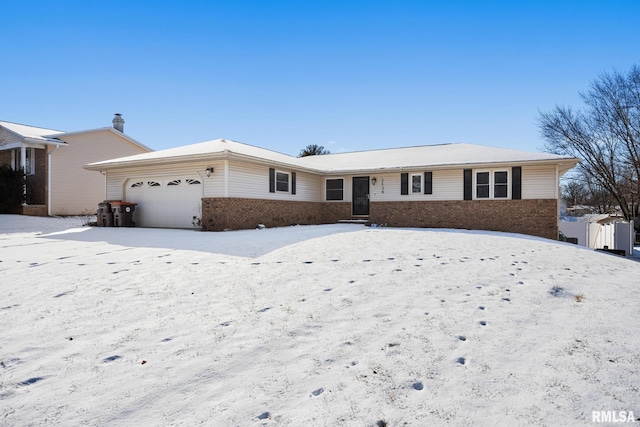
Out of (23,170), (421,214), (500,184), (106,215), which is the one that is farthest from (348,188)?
(23,170)

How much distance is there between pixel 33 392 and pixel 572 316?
16.0ft

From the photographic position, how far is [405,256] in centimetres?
693

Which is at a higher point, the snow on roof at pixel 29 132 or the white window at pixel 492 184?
the snow on roof at pixel 29 132

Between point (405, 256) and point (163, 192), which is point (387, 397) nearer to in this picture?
point (405, 256)

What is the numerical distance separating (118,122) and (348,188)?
53.2ft

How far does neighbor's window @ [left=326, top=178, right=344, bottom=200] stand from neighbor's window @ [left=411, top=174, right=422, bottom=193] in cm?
348

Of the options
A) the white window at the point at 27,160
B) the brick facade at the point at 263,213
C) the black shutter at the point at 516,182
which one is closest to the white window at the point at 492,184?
the black shutter at the point at 516,182

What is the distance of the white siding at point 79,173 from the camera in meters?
19.0

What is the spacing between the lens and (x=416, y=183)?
16.1 m

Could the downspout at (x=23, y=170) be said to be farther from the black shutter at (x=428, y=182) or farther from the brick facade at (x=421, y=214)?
the black shutter at (x=428, y=182)

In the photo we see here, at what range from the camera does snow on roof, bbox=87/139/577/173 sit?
13.5 meters

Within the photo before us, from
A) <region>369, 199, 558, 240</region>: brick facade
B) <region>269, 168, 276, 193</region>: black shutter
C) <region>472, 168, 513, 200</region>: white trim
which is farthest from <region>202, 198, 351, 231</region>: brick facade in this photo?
<region>472, 168, 513, 200</region>: white trim

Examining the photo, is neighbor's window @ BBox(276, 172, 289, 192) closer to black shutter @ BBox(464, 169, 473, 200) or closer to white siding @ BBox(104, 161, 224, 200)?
white siding @ BBox(104, 161, 224, 200)

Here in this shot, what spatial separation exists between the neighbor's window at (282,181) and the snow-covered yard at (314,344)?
30.8ft
